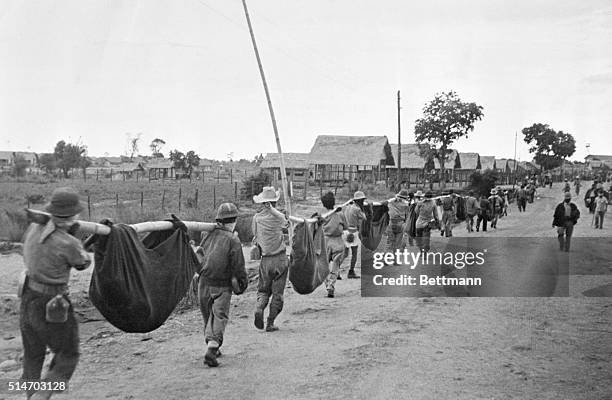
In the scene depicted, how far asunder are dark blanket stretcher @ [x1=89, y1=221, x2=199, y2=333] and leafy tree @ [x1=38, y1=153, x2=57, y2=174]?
57.1 metres

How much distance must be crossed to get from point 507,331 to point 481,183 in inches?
752

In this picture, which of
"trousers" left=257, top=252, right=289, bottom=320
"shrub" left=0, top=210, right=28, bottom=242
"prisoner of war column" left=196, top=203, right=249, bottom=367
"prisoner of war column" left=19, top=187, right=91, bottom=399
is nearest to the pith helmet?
"prisoner of war column" left=196, top=203, right=249, bottom=367

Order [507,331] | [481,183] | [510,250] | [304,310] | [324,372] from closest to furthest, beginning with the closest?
[324,372], [507,331], [304,310], [510,250], [481,183]

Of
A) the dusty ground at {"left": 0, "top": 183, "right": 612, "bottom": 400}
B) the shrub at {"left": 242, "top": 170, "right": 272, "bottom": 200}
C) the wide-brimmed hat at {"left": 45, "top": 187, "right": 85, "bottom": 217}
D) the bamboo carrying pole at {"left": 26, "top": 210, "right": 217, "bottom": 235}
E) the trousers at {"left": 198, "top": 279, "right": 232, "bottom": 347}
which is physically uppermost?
the wide-brimmed hat at {"left": 45, "top": 187, "right": 85, "bottom": 217}

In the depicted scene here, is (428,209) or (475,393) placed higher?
(428,209)

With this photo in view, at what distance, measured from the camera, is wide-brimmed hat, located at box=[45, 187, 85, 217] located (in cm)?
465

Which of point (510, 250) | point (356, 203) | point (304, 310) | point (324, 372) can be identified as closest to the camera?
point (324, 372)

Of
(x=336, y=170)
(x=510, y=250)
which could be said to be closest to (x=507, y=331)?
(x=510, y=250)

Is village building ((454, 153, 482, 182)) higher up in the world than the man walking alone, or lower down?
higher up

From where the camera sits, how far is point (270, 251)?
821 cm

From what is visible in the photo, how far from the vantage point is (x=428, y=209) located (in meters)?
13.6

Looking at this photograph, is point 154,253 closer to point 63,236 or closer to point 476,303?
point 63,236

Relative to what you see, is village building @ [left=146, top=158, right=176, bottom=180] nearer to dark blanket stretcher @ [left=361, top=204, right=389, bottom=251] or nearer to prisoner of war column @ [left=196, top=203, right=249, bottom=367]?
dark blanket stretcher @ [left=361, top=204, right=389, bottom=251]

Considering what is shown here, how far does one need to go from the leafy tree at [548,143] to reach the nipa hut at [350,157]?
1641 inches
